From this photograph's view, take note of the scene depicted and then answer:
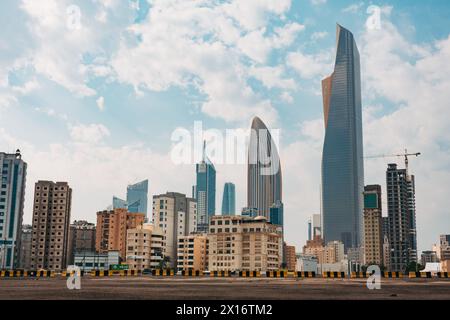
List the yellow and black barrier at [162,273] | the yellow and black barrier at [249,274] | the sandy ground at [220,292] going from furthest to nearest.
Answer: the yellow and black barrier at [162,273] → the yellow and black barrier at [249,274] → the sandy ground at [220,292]

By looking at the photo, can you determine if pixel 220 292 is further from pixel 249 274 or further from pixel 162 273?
pixel 162 273

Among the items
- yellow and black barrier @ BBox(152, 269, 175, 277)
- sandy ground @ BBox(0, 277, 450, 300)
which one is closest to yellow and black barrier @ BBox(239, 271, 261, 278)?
yellow and black barrier @ BBox(152, 269, 175, 277)

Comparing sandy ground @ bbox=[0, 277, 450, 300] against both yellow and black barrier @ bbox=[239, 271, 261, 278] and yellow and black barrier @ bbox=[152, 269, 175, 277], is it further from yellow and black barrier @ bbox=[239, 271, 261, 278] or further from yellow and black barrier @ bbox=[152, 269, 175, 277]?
yellow and black barrier @ bbox=[152, 269, 175, 277]

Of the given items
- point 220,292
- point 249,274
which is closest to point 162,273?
point 249,274

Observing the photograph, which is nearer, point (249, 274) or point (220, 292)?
point (220, 292)

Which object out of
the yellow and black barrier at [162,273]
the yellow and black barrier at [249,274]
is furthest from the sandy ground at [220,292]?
the yellow and black barrier at [162,273]

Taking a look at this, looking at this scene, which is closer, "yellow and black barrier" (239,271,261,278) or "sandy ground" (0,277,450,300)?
"sandy ground" (0,277,450,300)

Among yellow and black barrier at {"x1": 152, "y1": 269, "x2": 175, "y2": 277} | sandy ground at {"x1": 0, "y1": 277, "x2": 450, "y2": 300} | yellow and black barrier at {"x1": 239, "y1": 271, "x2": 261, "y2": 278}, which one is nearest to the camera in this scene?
sandy ground at {"x1": 0, "y1": 277, "x2": 450, "y2": 300}

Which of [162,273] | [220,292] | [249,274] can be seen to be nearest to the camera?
[220,292]

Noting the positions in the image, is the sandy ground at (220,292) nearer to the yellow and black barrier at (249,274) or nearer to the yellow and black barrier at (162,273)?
the yellow and black barrier at (249,274)
